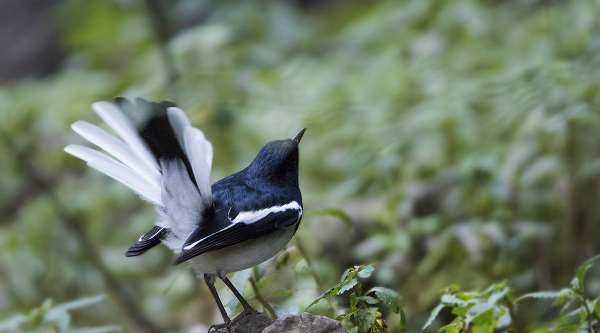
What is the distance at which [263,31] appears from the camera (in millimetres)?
9242

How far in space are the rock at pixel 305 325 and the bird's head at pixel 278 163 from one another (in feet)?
2.90

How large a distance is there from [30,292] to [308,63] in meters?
3.65

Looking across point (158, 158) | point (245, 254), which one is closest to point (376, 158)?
point (245, 254)

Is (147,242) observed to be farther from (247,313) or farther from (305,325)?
(305,325)

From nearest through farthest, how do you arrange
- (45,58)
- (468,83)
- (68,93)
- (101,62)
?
1. (468,83)
2. (68,93)
3. (101,62)
4. (45,58)

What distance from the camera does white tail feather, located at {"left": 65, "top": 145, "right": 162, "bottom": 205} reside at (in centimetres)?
331

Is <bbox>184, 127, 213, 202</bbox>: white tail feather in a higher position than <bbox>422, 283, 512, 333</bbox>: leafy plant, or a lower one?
higher

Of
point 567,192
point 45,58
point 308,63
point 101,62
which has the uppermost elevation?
point 45,58

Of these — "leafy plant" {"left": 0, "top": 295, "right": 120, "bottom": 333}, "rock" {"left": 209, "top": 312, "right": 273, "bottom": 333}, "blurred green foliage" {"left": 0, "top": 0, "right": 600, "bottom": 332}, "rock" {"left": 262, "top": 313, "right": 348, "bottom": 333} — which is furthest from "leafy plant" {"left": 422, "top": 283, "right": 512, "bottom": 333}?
"leafy plant" {"left": 0, "top": 295, "right": 120, "bottom": 333}

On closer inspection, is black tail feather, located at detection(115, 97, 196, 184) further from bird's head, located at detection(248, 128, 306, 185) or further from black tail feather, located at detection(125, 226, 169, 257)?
bird's head, located at detection(248, 128, 306, 185)

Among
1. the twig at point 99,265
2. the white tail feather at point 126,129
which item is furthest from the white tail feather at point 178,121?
the twig at point 99,265

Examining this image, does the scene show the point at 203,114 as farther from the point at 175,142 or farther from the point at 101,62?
the point at 101,62

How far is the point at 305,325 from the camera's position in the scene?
2.92 m

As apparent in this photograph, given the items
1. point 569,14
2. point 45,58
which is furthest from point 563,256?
point 45,58
